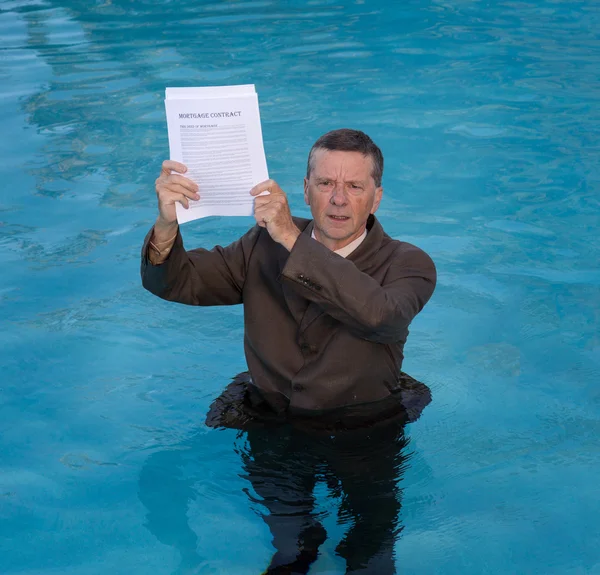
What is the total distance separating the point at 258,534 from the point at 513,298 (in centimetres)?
254

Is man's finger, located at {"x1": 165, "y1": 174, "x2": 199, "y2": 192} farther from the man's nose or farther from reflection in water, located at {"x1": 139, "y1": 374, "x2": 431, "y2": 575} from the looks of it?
reflection in water, located at {"x1": 139, "y1": 374, "x2": 431, "y2": 575}

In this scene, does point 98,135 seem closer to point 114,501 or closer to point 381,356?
point 114,501

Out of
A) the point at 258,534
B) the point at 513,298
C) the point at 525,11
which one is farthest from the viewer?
the point at 525,11

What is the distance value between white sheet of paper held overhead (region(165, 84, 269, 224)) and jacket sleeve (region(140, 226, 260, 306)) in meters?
0.31

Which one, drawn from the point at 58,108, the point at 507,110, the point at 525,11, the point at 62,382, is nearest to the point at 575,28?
the point at 525,11

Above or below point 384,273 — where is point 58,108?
below

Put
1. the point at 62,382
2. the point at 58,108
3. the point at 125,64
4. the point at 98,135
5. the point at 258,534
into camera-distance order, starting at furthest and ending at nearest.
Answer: the point at 125,64 → the point at 58,108 → the point at 98,135 → the point at 62,382 → the point at 258,534

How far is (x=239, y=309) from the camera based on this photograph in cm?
565

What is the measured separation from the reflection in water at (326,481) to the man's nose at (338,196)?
2.73 ft

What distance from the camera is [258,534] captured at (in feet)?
12.6

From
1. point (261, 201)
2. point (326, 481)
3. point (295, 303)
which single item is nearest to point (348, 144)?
point (261, 201)

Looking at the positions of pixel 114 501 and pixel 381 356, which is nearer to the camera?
pixel 381 356

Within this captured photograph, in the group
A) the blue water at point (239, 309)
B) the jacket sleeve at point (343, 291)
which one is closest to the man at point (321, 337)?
the jacket sleeve at point (343, 291)

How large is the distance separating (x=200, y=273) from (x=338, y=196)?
0.60 meters
